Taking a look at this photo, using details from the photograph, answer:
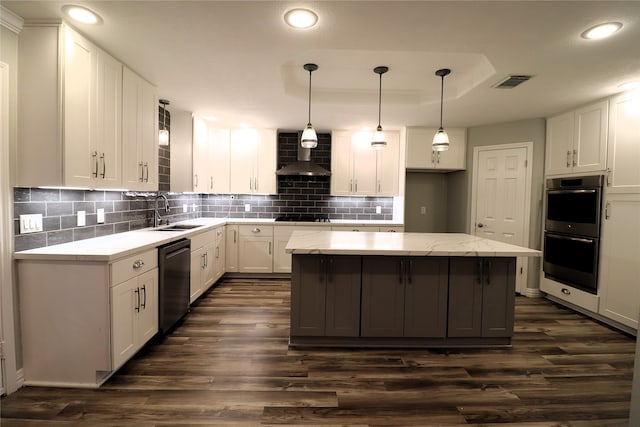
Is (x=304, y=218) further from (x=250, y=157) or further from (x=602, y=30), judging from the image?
(x=602, y=30)

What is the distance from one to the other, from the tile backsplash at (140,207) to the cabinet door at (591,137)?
2490 mm

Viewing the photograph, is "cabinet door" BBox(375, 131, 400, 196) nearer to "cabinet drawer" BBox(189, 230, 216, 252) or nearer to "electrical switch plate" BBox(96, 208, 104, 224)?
"cabinet drawer" BBox(189, 230, 216, 252)

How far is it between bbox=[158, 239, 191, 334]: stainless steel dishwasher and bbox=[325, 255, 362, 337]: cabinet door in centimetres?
137

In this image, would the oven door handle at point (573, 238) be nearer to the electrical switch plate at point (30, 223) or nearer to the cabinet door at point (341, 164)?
the cabinet door at point (341, 164)

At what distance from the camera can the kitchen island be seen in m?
2.52

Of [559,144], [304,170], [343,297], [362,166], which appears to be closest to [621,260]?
[559,144]

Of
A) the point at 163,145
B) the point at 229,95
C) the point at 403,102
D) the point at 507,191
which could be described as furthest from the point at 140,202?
the point at 507,191

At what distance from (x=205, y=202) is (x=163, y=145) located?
1.42 metres

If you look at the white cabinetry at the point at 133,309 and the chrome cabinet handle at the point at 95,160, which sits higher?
the chrome cabinet handle at the point at 95,160

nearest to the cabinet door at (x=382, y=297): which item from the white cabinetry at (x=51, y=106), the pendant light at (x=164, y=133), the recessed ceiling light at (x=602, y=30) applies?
the recessed ceiling light at (x=602, y=30)

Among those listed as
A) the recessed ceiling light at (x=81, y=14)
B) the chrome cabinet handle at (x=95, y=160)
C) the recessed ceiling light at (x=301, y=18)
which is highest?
the recessed ceiling light at (x=301, y=18)

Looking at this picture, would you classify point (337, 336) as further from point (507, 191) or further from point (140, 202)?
point (507, 191)

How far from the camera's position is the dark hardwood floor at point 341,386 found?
1.76m

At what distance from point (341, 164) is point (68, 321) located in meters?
3.74
